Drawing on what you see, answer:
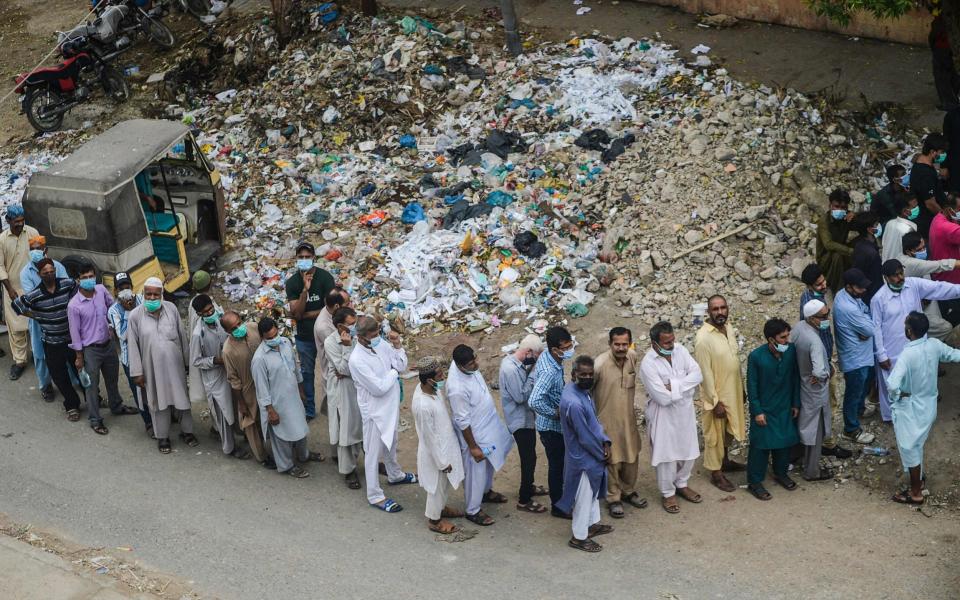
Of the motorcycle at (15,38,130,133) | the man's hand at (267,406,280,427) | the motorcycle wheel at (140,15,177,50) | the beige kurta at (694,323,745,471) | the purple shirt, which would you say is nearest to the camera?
the beige kurta at (694,323,745,471)

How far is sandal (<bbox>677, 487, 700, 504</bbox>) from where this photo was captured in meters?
7.59

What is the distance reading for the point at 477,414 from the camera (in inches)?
283

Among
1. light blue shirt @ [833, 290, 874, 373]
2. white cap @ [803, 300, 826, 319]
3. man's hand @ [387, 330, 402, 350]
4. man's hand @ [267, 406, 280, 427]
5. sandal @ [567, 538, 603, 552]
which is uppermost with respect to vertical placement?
white cap @ [803, 300, 826, 319]

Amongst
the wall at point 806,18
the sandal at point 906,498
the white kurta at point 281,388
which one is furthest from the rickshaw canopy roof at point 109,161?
the wall at point 806,18

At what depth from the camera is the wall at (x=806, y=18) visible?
13.3m

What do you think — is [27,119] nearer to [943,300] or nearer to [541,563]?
[541,563]

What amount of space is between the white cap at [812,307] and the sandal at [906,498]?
1.40m

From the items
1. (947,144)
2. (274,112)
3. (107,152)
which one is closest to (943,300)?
(947,144)

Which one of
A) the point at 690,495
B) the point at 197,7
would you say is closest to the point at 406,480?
the point at 690,495

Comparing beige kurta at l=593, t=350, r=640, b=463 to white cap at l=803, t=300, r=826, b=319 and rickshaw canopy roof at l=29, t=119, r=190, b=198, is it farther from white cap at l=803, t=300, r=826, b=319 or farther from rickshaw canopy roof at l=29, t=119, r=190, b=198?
rickshaw canopy roof at l=29, t=119, r=190, b=198

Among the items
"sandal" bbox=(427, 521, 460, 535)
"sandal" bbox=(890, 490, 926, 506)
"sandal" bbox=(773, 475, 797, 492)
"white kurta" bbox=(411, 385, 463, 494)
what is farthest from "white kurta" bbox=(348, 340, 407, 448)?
"sandal" bbox=(890, 490, 926, 506)

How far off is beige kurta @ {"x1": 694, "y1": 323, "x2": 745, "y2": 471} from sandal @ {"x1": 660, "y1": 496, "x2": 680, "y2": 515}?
427mm

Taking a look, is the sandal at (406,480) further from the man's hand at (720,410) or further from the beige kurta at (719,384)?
the man's hand at (720,410)

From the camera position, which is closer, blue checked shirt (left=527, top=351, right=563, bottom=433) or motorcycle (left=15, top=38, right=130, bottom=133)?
blue checked shirt (left=527, top=351, right=563, bottom=433)
